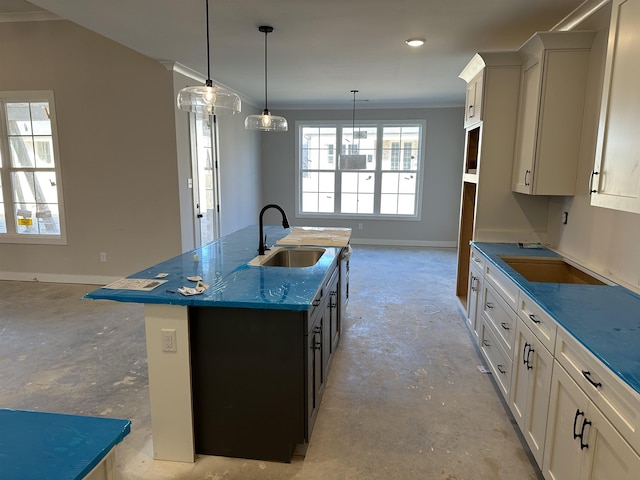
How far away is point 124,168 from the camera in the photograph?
4.89 meters

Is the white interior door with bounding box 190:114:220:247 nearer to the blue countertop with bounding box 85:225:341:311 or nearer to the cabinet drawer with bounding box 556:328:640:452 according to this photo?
the blue countertop with bounding box 85:225:341:311

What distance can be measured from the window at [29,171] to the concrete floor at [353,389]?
0.85 metres

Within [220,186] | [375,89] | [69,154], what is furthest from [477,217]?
[69,154]

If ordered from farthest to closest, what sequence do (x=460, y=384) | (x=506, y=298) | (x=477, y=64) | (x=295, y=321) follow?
(x=477, y=64) → (x=460, y=384) → (x=506, y=298) → (x=295, y=321)

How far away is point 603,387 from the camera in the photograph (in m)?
1.47

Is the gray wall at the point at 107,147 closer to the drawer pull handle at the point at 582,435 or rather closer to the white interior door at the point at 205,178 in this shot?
the white interior door at the point at 205,178

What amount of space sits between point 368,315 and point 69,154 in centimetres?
394

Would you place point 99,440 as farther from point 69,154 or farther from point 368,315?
point 69,154

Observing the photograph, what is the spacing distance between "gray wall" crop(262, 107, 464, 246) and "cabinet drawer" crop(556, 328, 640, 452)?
619cm

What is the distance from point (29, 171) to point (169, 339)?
4337 millimetres

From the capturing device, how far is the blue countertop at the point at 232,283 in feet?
6.51

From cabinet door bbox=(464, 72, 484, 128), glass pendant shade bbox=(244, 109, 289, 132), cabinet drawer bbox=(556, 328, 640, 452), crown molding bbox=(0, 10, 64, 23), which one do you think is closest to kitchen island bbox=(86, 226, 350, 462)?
cabinet drawer bbox=(556, 328, 640, 452)

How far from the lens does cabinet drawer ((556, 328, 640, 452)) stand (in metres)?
1.30

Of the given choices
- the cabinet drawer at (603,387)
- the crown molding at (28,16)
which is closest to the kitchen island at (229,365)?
the cabinet drawer at (603,387)
